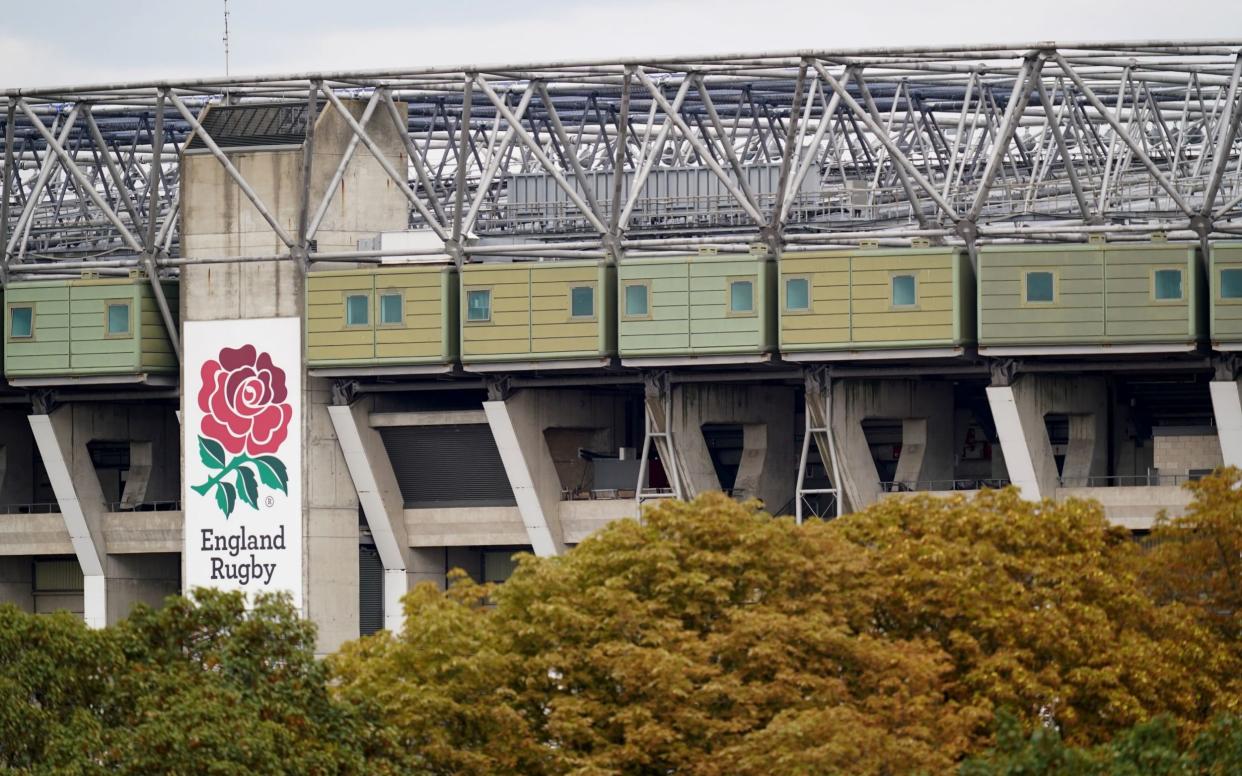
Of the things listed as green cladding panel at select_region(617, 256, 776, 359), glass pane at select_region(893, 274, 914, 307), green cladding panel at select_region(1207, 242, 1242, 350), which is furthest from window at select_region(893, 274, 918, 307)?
green cladding panel at select_region(1207, 242, 1242, 350)

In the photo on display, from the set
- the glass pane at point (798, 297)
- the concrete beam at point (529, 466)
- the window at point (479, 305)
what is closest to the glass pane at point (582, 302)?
the window at point (479, 305)

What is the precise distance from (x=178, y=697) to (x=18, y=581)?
2904 inches

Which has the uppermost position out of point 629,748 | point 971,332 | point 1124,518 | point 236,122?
point 236,122

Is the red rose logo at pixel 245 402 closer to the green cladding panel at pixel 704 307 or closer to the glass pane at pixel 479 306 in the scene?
the glass pane at pixel 479 306

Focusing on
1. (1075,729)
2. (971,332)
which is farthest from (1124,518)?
(1075,729)

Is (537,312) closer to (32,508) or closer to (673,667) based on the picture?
(32,508)

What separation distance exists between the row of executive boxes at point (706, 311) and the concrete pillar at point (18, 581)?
49.3ft

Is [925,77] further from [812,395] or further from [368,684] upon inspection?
[368,684]

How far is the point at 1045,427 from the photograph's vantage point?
112688 mm

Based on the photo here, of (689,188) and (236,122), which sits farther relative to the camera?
(689,188)

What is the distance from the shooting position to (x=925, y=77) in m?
144

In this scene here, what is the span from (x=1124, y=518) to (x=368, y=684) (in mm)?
47193

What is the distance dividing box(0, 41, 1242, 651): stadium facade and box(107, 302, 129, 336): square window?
183 millimetres

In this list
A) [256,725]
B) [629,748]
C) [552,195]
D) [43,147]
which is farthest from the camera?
[43,147]
